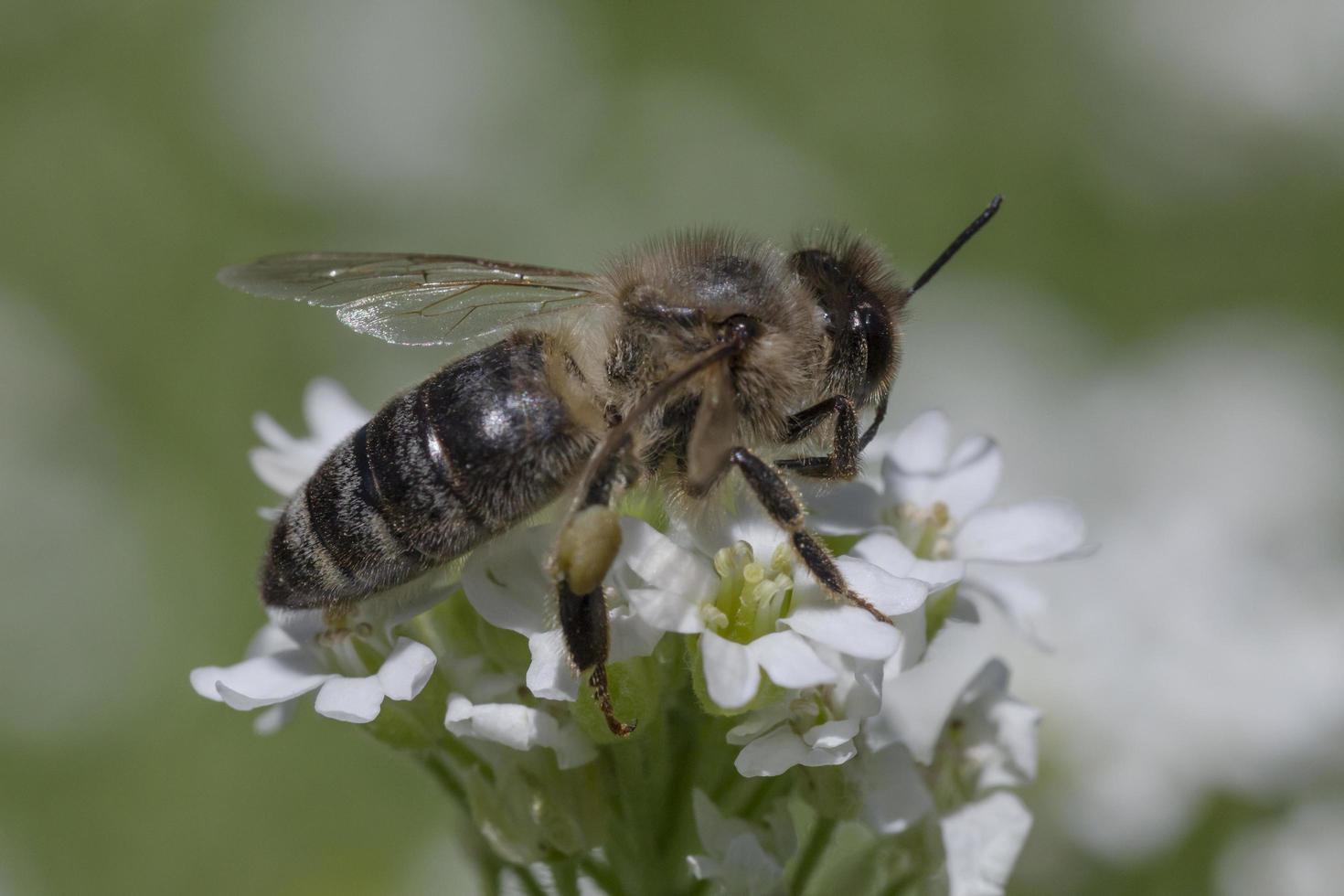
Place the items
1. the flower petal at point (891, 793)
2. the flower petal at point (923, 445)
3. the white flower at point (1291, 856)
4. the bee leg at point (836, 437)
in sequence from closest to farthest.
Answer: the bee leg at point (836, 437), the flower petal at point (891, 793), the flower petal at point (923, 445), the white flower at point (1291, 856)

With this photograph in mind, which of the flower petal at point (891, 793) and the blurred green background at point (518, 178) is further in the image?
the blurred green background at point (518, 178)

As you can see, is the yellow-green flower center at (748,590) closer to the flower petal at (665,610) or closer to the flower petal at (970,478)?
the flower petal at (665,610)

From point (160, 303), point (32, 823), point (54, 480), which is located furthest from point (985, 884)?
point (160, 303)

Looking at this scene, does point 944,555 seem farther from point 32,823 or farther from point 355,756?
point 32,823

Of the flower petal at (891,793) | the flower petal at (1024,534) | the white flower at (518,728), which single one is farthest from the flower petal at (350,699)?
the flower petal at (1024,534)

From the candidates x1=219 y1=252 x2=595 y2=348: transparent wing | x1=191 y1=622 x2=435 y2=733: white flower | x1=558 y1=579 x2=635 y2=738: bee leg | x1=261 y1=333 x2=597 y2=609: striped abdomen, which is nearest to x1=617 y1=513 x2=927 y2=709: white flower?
x1=558 y1=579 x2=635 y2=738: bee leg

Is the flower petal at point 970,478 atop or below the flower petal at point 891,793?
atop

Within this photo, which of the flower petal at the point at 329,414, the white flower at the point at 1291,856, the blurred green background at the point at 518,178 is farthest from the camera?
the blurred green background at the point at 518,178

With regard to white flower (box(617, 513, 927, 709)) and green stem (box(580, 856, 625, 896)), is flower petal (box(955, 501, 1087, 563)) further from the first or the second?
green stem (box(580, 856, 625, 896))
